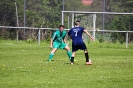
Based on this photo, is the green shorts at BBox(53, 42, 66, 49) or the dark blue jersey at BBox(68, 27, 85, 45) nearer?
the dark blue jersey at BBox(68, 27, 85, 45)

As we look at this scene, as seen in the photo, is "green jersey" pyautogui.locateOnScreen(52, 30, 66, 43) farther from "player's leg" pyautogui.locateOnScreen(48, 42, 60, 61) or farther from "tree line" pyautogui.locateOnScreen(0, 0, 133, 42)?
"tree line" pyautogui.locateOnScreen(0, 0, 133, 42)

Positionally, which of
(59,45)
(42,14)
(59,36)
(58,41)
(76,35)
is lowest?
(59,45)

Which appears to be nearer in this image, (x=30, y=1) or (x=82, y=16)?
(x=82, y=16)

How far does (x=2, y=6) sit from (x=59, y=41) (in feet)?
74.9

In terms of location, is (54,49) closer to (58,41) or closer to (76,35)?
(58,41)

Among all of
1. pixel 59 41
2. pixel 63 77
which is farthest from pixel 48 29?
pixel 63 77

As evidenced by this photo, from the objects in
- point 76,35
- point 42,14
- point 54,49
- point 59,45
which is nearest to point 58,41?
point 59,45

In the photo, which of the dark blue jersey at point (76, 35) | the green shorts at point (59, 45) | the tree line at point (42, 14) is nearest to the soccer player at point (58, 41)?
the green shorts at point (59, 45)

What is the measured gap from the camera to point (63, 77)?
51.1 feet

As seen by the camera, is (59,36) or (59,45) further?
(59,45)

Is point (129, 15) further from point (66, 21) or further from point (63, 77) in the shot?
Answer: point (63, 77)

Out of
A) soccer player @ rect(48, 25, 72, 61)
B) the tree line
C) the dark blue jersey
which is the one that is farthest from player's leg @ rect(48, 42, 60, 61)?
the tree line

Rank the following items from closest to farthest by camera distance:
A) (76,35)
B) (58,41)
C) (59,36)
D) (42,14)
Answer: (76,35) < (59,36) < (58,41) < (42,14)

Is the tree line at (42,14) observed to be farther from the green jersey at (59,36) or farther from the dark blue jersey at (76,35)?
A: the dark blue jersey at (76,35)
